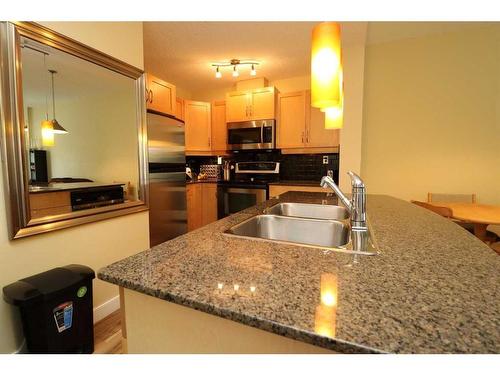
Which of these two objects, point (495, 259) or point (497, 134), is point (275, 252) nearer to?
point (495, 259)

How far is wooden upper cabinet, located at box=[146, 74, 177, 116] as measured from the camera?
2.44 meters

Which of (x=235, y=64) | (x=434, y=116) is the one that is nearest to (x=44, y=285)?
(x=235, y=64)

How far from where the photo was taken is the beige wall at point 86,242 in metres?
1.35

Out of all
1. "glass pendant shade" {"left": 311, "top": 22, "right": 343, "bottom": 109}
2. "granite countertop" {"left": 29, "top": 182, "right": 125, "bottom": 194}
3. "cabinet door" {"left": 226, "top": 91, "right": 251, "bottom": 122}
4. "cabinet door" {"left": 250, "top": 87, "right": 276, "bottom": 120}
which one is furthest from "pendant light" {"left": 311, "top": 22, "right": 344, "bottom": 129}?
"cabinet door" {"left": 226, "top": 91, "right": 251, "bottom": 122}

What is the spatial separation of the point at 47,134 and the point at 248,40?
2083 millimetres

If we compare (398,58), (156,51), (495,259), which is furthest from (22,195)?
(398,58)

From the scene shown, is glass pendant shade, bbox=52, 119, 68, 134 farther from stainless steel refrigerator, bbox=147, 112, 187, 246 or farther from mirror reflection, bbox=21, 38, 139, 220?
stainless steel refrigerator, bbox=147, 112, 187, 246

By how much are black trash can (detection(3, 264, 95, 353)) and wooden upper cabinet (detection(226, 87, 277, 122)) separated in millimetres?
2966

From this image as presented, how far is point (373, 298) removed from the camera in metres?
0.52

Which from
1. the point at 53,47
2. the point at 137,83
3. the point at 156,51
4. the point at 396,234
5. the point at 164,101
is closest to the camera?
the point at 396,234

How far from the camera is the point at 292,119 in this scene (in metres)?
3.64

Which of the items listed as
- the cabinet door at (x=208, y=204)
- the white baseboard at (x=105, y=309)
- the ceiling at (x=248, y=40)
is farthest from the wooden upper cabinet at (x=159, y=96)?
the white baseboard at (x=105, y=309)

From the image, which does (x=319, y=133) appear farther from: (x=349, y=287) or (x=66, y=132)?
(x=349, y=287)

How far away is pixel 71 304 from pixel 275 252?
1313 mm
